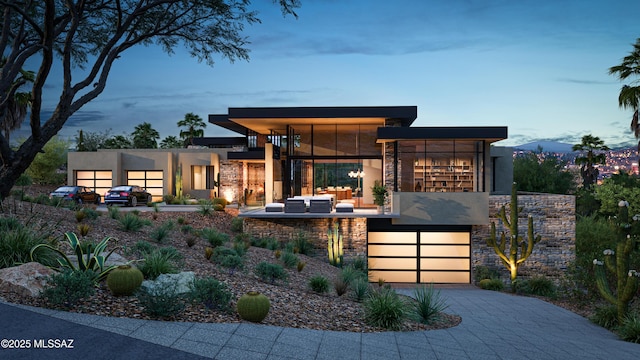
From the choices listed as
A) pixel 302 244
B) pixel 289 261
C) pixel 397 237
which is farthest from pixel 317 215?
pixel 289 261

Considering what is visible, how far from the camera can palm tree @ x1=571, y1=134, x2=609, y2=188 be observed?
3772 centimetres

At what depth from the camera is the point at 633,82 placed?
882 inches

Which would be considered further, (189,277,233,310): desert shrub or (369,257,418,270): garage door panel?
(369,257,418,270): garage door panel

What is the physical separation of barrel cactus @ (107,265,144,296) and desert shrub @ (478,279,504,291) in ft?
49.9

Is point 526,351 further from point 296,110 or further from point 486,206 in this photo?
point 296,110

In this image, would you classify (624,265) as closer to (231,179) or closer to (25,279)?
(25,279)

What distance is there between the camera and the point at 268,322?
6918 mm

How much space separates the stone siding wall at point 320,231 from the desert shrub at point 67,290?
13645mm

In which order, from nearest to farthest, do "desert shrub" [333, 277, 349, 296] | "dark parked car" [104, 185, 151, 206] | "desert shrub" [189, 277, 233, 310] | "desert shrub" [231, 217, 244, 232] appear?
"desert shrub" [189, 277, 233, 310] → "desert shrub" [333, 277, 349, 296] → "desert shrub" [231, 217, 244, 232] → "dark parked car" [104, 185, 151, 206]

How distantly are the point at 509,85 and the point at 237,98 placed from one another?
20.7m

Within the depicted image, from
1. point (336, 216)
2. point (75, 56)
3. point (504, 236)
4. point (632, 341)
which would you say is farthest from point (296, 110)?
point (632, 341)

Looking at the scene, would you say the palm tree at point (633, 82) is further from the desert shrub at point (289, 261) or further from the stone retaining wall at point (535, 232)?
the desert shrub at point (289, 261)

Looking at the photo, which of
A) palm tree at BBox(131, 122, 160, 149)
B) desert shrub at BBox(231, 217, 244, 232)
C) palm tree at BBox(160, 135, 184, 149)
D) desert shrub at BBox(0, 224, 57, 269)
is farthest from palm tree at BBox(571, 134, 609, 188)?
palm tree at BBox(131, 122, 160, 149)

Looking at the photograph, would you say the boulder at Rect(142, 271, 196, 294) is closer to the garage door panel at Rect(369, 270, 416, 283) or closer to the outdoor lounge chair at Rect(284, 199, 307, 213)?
the outdoor lounge chair at Rect(284, 199, 307, 213)
